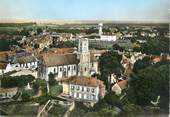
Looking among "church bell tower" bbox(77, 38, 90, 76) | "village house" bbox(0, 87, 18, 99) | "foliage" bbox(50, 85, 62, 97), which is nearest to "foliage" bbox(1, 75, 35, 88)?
"village house" bbox(0, 87, 18, 99)

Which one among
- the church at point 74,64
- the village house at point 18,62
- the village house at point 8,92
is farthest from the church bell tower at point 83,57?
the village house at point 8,92

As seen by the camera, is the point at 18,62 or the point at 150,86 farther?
the point at 18,62

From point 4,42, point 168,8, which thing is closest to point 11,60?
point 4,42

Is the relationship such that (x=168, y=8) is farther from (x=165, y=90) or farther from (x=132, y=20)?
(x=165, y=90)

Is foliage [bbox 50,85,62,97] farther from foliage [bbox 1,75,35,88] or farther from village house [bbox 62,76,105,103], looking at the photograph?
foliage [bbox 1,75,35,88]

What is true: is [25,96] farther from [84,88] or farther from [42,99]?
[84,88]

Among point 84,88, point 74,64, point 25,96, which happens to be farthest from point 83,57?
point 25,96

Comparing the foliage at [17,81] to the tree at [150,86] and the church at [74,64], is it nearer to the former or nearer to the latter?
the church at [74,64]
